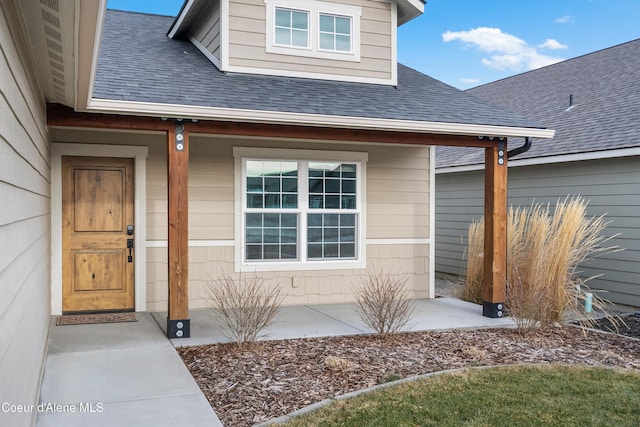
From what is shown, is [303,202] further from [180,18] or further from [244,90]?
[180,18]

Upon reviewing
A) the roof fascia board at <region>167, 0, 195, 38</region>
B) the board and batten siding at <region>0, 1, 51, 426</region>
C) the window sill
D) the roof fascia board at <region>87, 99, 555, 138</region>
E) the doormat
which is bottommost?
the doormat

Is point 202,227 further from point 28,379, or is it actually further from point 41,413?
point 28,379

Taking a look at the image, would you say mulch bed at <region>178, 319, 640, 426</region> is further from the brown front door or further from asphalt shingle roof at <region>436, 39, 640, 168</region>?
asphalt shingle roof at <region>436, 39, 640, 168</region>

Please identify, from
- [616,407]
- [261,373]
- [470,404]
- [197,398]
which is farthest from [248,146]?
[616,407]

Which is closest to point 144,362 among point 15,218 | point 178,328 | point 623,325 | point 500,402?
point 178,328

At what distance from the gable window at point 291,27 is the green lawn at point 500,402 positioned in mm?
5298

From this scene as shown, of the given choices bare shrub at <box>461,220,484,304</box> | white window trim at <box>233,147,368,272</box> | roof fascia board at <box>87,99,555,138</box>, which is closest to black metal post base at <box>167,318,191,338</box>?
white window trim at <box>233,147,368,272</box>

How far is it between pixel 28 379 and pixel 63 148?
466cm

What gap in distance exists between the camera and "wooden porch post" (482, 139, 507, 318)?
745 cm

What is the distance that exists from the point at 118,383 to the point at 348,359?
1.99m

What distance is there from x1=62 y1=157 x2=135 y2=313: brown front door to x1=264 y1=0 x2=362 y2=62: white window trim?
261cm

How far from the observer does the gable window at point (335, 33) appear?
8523mm

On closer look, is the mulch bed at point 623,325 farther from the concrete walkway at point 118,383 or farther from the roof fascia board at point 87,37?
the roof fascia board at point 87,37

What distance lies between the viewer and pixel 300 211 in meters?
8.30
